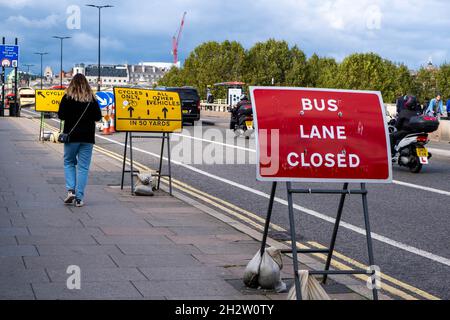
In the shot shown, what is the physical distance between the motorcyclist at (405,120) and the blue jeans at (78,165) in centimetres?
834

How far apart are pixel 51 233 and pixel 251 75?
132603 millimetres

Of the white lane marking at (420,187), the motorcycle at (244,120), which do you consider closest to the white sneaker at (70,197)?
the white lane marking at (420,187)

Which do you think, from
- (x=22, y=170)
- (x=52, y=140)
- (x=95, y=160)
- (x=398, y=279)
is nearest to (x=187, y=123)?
(x=52, y=140)

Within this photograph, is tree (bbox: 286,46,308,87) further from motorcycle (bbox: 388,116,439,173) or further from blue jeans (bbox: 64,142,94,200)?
blue jeans (bbox: 64,142,94,200)

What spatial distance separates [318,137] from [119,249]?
259 centimetres

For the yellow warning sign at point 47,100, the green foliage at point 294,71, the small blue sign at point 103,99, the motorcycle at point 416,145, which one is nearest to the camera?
the motorcycle at point 416,145

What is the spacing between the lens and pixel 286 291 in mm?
5914

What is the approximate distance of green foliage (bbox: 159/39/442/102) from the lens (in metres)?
125

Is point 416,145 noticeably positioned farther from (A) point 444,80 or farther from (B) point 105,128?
(A) point 444,80

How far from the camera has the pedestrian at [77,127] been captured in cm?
1030

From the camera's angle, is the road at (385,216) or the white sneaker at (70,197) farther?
the white sneaker at (70,197)

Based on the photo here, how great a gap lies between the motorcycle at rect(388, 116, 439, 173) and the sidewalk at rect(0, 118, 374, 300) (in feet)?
22.4

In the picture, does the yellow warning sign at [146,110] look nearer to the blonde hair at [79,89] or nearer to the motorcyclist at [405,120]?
the blonde hair at [79,89]

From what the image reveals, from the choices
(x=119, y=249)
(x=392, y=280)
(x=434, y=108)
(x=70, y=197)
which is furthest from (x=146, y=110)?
(x=434, y=108)
